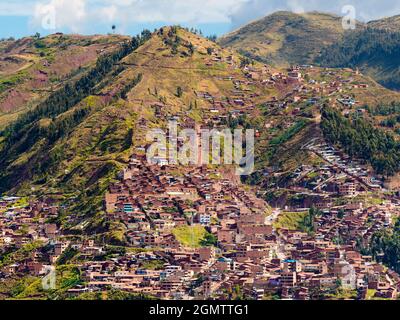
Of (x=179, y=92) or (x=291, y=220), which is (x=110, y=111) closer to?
(x=179, y=92)

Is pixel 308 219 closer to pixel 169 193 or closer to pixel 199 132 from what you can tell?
pixel 169 193

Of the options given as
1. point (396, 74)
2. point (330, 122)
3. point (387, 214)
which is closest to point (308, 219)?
point (387, 214)

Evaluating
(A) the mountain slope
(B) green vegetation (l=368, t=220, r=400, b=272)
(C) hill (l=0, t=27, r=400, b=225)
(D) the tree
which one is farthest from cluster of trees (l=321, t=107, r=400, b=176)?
(D) the tree

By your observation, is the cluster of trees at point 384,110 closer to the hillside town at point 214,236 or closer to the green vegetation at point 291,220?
the hillside town at point 214,236

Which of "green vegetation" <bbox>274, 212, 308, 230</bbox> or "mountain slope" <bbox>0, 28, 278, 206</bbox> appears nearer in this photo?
"green vegetation" <bbox>274, 212, 308, 230</bbox>

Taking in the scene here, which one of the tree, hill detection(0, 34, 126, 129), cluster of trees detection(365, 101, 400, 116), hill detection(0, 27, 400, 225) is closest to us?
hill detection(0, 27, 400, 225)

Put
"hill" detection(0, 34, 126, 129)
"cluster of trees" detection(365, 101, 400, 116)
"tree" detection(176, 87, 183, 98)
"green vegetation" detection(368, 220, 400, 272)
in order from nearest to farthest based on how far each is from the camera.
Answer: "green vegetation" detection(368, 220, 400, 272)
"cluster of trees" detection(365, 101, 400, 116)
"tree" detection(176, 87, 183, 98)
"hill" detection(0, 34, 126, 129)

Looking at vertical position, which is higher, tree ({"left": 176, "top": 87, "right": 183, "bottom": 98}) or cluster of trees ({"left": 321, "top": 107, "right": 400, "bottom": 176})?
tree ({"left": 176, "top": 87, "right": 183, "bottom": 98})

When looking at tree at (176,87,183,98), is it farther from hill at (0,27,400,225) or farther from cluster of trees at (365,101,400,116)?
cluster of trees at (365,101,400,116)

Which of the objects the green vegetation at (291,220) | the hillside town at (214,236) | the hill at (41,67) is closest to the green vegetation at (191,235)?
the hillside town at (214,236)
